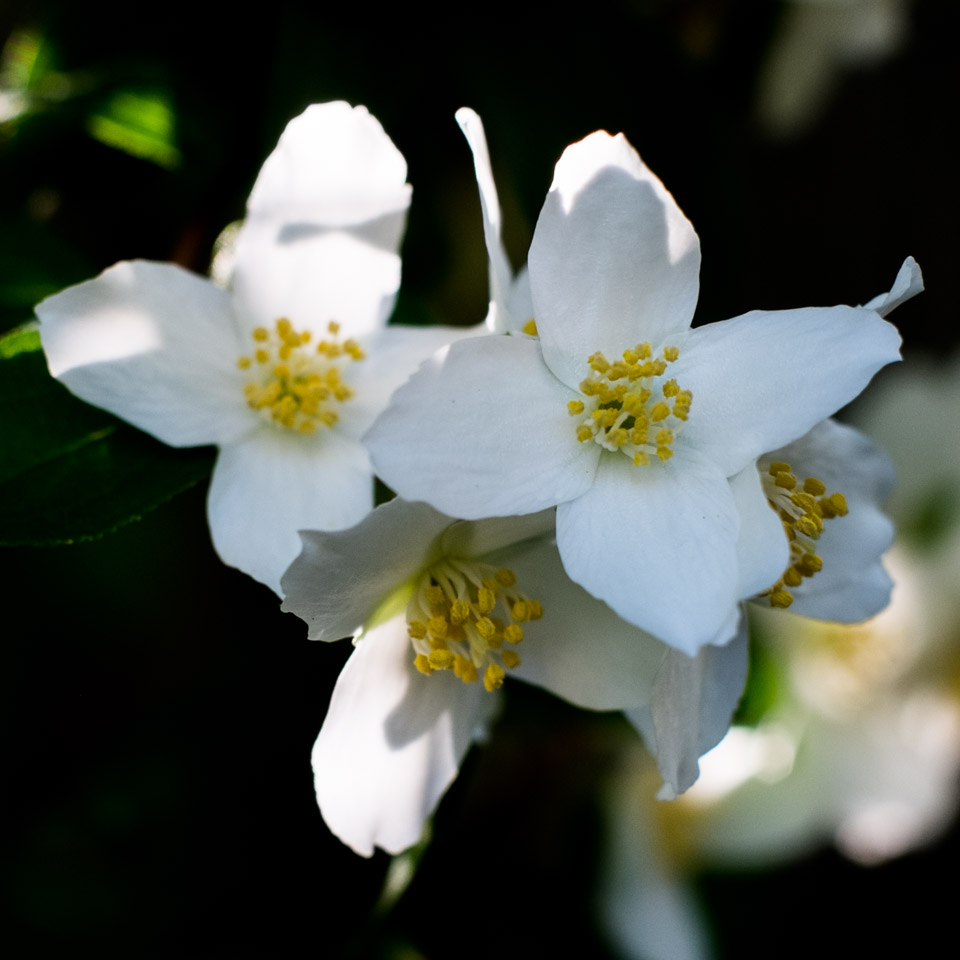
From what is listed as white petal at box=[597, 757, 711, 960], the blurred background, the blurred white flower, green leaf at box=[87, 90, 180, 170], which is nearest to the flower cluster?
the blurred background

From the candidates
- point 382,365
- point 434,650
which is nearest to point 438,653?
point 434,650

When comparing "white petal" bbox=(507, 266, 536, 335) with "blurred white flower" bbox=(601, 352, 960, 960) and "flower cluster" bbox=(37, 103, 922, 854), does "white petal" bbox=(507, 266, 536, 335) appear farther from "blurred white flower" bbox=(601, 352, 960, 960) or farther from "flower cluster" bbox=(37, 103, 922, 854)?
"blurred white flower" bbox=(601, 352, 960, 960)

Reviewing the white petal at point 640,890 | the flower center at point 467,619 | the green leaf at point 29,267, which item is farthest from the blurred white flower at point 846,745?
the green leaf at point 29,267

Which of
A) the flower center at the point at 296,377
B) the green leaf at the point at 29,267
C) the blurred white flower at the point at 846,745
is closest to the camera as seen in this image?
the flower center at the point at 296,377

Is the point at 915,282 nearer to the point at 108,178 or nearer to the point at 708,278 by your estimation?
the point at 708,278

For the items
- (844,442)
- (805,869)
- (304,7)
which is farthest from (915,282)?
(805,869)

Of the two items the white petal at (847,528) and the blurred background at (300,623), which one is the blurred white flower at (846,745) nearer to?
A: the blurred background at (300,623)

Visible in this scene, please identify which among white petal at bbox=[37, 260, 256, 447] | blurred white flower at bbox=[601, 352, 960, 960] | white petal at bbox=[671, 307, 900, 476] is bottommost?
blurred white flower at bbox=[601, 352, 960, 960]
